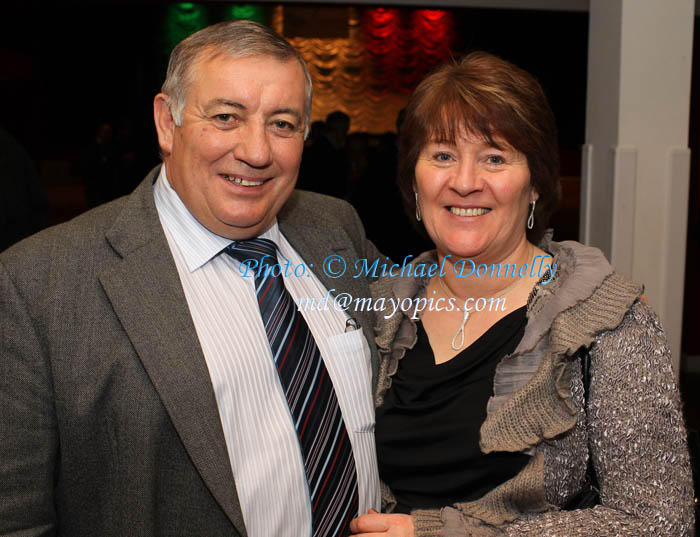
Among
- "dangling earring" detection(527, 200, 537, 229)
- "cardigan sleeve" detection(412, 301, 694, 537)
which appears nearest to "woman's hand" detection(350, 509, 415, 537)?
"cardigan sleeve" detection(412, 301, 694, 537)

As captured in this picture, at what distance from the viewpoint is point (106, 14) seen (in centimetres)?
566

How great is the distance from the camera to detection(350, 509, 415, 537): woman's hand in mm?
1396

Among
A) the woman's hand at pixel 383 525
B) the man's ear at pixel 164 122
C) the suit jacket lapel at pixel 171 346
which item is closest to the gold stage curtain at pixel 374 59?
the man's ear at pixel 164 122

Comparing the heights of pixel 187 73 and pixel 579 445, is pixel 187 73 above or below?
above

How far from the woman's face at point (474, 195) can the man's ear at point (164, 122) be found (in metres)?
0.64

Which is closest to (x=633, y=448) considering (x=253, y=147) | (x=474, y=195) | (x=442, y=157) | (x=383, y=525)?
(x=383, y=525)

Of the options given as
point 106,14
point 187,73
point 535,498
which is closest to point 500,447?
point 535,498

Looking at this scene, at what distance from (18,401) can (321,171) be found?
3.18 metres

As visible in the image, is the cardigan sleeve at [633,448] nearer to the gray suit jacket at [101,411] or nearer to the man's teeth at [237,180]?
the gray suit jacket at [101,411]

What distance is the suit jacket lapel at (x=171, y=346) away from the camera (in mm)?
1282

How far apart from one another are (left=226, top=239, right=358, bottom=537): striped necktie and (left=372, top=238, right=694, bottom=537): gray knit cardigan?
0.20 meters

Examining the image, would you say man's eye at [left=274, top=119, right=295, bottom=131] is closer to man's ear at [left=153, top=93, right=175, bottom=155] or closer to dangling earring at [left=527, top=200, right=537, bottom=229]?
man's ear at [left=153, top=93, right=175, bottom=155]

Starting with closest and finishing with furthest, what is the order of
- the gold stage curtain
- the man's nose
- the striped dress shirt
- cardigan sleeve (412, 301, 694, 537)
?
cardigan sleeve (412, 301, 694, 537)
the striped dress shirt
the man's nose
the gold stage curtain

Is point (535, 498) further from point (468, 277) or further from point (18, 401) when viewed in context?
point (18, 401)
